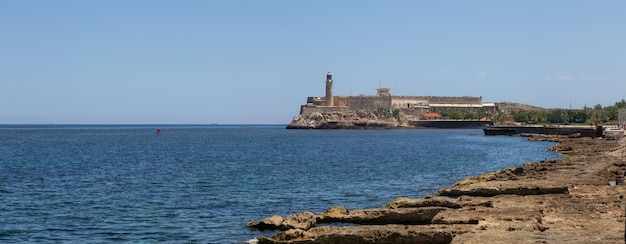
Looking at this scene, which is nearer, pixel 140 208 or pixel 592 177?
pixel 140 208

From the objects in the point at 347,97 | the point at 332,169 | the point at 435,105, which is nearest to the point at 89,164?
the point at 332,169

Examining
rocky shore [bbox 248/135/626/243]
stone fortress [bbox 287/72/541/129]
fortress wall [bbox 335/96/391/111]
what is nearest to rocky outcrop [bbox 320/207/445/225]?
rocky shore [bbox 248/135/626/243]

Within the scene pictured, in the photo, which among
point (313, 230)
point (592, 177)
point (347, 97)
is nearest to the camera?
point (313, 230)

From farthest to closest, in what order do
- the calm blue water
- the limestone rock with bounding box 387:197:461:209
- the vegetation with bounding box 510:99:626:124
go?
the vegetation with bounding box 510:99:626:124 → the calm blue water → the limestone rock with bounding box 387:197:461:209

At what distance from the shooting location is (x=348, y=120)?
5797 inches

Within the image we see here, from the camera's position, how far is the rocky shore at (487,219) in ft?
39.7

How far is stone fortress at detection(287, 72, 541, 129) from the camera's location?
481 feet

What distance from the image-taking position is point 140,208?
20672 mm

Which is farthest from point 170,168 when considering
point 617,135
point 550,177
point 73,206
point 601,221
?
point 617,135

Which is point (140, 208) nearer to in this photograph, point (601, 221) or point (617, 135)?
point (601, 221)

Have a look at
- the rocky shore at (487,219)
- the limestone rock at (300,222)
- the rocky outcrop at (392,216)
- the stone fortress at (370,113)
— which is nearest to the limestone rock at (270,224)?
the rocky shore at (487,219)

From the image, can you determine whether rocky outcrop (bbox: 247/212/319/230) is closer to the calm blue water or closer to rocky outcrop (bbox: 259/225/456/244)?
the calm blue water

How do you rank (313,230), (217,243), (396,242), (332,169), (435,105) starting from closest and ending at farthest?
(396,242)
(313,230)
(217,243)
(332,169)
(435,105)

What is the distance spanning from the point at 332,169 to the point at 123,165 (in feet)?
41.8
